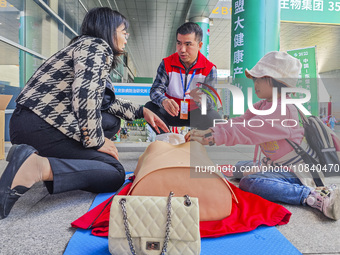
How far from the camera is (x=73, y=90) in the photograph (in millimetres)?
1200

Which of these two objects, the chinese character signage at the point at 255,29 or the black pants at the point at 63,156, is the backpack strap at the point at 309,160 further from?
the chinese character signage at the point at 255,29

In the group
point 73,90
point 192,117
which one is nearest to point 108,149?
point 73,90

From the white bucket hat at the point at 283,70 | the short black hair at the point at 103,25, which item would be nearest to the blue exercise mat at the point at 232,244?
the white bucket hat at the point at 283,70

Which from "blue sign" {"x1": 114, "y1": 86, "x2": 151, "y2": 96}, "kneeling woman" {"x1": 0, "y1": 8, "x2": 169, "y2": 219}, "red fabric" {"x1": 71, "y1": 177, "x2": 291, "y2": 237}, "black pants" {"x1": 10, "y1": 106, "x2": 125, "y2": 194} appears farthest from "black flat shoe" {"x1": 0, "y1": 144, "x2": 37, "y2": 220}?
"blue sign" {"x1": 114, "y1": 86, "x2": 151, "y2": 96}

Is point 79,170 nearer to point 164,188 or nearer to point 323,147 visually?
point 164,188

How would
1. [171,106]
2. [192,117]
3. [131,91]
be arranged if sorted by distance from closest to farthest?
[171,106], [192,117], [131,91]

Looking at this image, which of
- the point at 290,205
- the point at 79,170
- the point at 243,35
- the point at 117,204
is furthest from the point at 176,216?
the point at 243,35

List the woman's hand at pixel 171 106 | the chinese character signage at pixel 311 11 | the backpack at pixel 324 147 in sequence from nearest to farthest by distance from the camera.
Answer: the backpack at pixel 324 147 < the woman's hand at pixel 171 106 < the chinese character signage at pixel 311 11

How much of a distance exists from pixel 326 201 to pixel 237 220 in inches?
16.4

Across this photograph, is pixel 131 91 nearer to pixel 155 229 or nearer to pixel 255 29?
pixel 255 29

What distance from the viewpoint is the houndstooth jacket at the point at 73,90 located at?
3.95 ft

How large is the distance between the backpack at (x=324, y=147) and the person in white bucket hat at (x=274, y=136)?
0.03 metres

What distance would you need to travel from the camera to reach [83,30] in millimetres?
1418

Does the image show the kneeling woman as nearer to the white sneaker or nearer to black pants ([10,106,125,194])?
black pants ([10,106,125,194])
